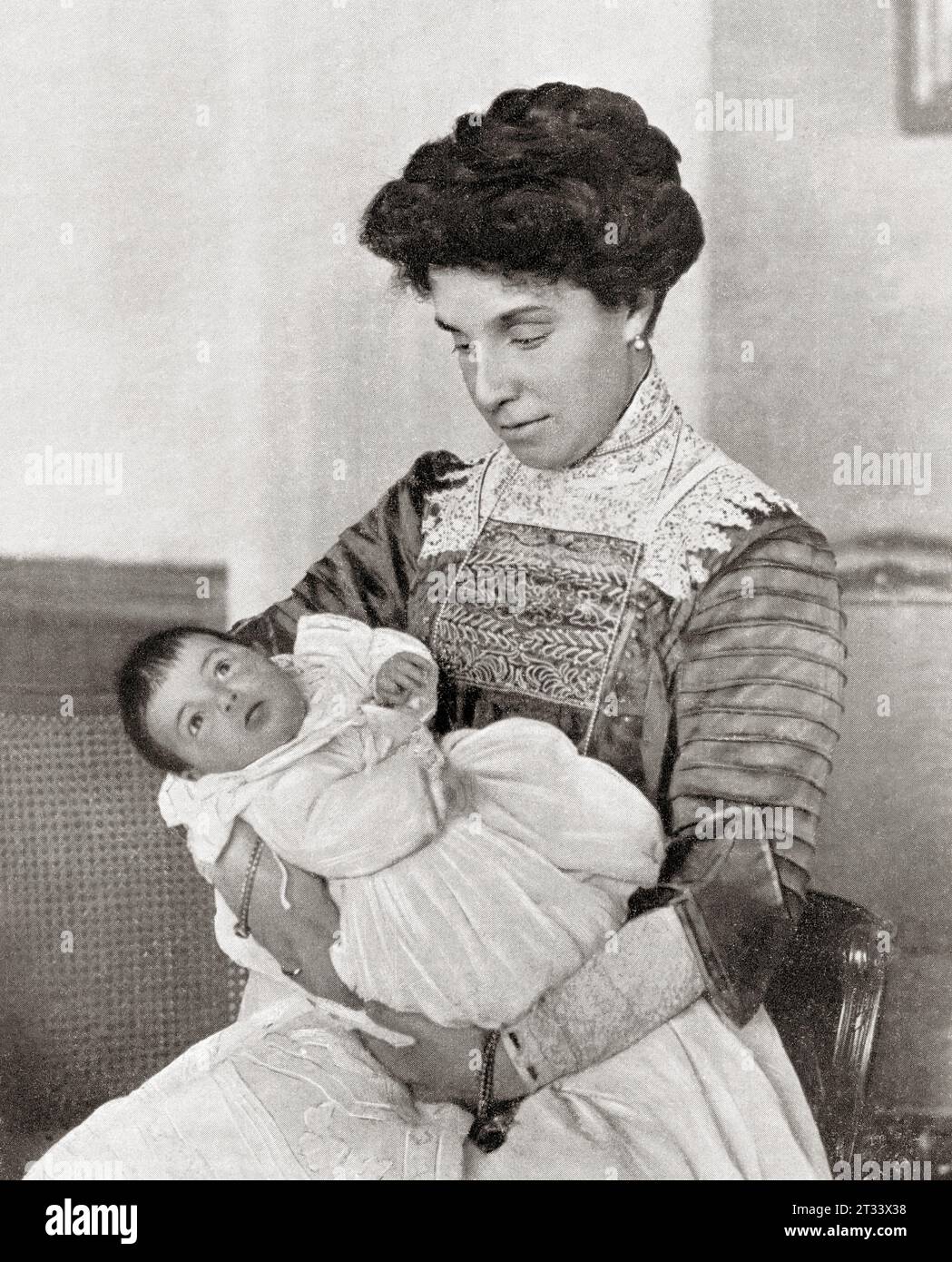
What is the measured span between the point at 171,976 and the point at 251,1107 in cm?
36

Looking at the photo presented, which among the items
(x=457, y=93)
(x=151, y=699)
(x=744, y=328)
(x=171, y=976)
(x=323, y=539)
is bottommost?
(x=171, y=976)

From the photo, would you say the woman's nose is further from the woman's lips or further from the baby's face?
the baby's face

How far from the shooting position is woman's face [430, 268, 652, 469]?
247cm

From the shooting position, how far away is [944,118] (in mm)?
2598

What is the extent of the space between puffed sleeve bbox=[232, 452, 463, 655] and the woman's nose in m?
0.18

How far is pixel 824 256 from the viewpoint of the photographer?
260cm

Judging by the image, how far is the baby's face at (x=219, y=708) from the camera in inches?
90.9

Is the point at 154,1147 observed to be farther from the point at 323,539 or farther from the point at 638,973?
the point at 323,539

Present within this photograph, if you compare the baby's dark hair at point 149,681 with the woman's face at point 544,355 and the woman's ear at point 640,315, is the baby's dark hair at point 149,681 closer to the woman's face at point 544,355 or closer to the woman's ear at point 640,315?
the woman's face at point 544,355

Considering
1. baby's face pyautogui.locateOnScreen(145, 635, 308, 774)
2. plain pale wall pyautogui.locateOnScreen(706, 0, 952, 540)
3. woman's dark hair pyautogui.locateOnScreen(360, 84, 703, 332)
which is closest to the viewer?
baby's face pyautogui.locateOnScreen(145, 635, 308, 774)

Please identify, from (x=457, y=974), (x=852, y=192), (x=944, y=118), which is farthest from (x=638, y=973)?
(x=944, y=118)

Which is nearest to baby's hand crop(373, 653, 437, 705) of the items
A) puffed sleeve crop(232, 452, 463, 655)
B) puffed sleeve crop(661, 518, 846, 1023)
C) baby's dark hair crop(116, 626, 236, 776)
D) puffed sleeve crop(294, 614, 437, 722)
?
puffed sleeve crop(294, 614, 437, 722)

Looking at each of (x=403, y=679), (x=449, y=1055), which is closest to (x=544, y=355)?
(x=403, y=679)

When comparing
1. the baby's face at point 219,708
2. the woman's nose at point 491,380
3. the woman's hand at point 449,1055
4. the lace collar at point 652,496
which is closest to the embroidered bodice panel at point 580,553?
the lace collar at point 652,496
